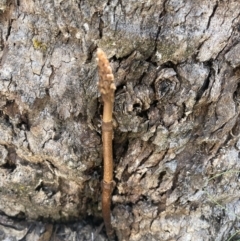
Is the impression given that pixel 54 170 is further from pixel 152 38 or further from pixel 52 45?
pixel 152 38

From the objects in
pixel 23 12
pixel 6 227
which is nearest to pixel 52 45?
pixel 23 12

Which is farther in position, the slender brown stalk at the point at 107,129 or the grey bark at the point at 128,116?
the grey bark at the point at 128,116

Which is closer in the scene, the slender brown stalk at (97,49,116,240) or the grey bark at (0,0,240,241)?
the slender brown stalk at (97,49,116,240)

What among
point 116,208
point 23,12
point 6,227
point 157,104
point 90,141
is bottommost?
point 6,227
